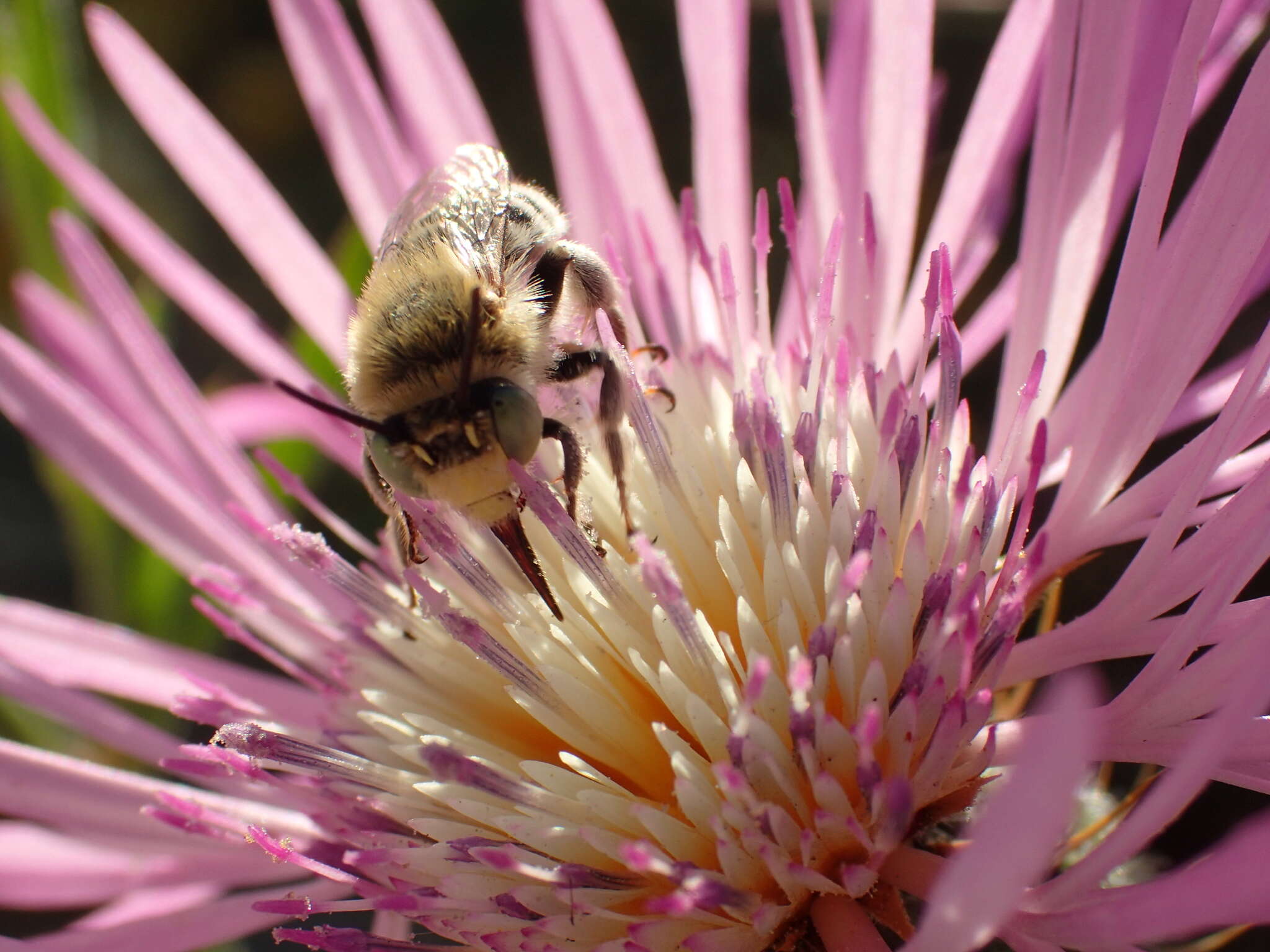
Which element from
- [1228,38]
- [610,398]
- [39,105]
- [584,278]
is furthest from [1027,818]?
[39,105]

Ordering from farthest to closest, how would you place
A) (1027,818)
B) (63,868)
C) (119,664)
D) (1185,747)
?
(119,664) < (63,868) < (1185,747) < (1027,818)

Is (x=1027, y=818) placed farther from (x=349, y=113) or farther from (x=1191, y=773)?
(x=349, y=113)

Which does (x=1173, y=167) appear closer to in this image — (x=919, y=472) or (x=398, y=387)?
(x=919, y=472)

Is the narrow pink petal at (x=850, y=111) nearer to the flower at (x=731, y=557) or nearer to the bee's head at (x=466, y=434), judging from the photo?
the flower at (x=731, y=557)

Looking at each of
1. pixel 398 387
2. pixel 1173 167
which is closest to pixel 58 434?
pixel 398 387

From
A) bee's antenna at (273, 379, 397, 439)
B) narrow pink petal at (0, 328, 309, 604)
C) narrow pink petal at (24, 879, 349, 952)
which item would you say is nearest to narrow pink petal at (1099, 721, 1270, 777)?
bee's antenna at (273, 379, 397, 439)

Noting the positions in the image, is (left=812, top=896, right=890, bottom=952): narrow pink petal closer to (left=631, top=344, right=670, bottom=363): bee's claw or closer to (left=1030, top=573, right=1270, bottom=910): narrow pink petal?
(left=1030, top=573, right=1270, bottom=910): narrow pink petal
